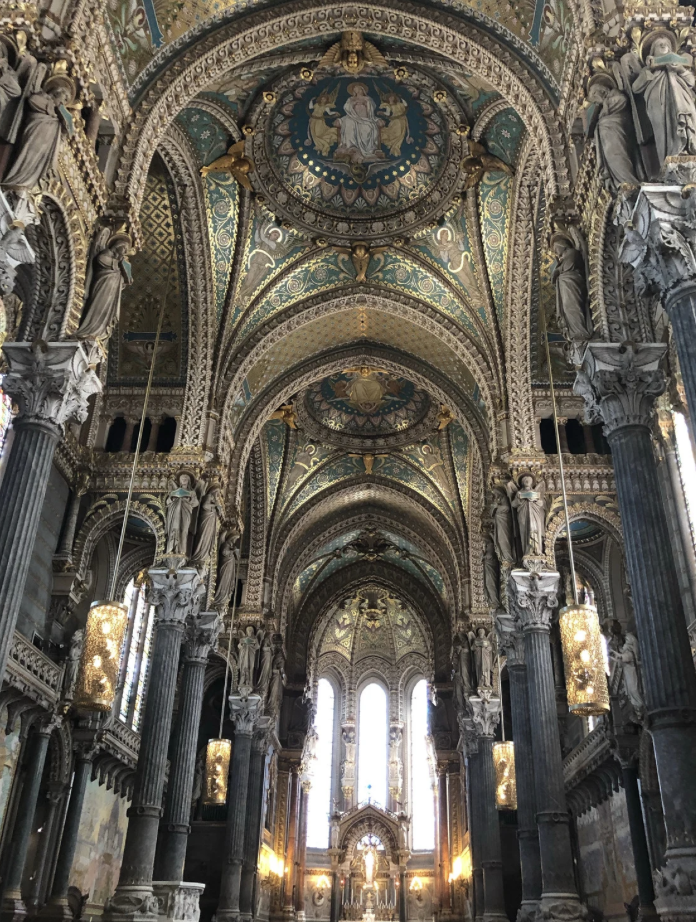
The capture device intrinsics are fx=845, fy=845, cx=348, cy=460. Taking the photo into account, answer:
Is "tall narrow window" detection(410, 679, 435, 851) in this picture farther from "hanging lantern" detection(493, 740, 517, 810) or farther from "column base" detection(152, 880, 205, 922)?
"column base" detection(152, 880, 205, 922)

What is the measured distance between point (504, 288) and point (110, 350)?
319 inches

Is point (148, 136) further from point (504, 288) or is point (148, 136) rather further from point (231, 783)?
point (231, 783)

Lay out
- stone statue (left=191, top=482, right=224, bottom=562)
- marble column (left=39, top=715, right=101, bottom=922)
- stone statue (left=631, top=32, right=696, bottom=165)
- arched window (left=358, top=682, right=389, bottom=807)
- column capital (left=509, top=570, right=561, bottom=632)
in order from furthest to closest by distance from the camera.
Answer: arched window (left=358, top=682, right=389, bottom=807), stone statue (left=191, top=482, right=224, bottom=562), marble column (left=39, top=715, right=101, bottom=922), column capital (left=509, top=570, right=561, bottom=632), stone statue (left=631, top=32, right=696, bottom=165)

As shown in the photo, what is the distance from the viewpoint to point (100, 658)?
1038 centimetres

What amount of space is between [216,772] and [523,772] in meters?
7.69

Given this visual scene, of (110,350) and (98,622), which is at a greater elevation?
(110,350)

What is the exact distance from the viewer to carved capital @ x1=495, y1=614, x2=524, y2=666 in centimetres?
1491

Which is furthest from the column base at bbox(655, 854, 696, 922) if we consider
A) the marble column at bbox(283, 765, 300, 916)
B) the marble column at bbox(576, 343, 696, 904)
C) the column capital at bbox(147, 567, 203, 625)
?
the marble column at bbox(283, 765, 300, 916)

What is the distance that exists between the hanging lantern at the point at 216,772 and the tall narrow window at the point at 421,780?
16837mm

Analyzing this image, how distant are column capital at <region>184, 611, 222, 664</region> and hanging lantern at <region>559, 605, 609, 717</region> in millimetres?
7703

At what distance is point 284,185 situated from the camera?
1653 centimetres

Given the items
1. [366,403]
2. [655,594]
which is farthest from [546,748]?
[366,403]

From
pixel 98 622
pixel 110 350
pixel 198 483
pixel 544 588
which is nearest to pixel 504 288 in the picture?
pixel 544 588

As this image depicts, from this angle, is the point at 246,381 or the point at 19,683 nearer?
the point at 19,683
